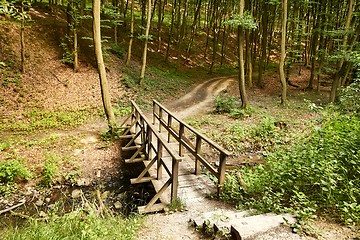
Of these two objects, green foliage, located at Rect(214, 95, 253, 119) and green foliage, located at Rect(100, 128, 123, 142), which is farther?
green foliage, located at Rect(214, 95, 253, 119)

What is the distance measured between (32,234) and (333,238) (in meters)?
4.05

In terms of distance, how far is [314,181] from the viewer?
449 cm

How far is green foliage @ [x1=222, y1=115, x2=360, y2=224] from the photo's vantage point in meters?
3.95

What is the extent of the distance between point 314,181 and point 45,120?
11750mm

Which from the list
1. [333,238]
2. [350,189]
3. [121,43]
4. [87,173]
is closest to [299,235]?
[333,238]

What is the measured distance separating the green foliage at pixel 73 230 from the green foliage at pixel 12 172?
14.8ft

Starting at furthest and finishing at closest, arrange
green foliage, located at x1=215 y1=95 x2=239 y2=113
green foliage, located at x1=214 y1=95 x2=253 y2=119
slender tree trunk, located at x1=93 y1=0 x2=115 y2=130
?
green foliage, located at x1=215 y1=95 x2=239 y2=113 < green foliage, located at x1=214 y1=95 x2=253 y2=119 < slender tree trunk, located at x1=93 y1=0 x2=115 y2=130

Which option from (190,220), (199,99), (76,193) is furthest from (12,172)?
(199,99)

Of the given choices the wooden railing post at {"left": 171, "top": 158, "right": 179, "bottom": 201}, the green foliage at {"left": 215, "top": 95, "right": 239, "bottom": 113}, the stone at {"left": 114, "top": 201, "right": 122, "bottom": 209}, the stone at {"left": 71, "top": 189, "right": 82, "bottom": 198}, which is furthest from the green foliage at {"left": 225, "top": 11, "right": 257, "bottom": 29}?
the stone at {"left": 71, "top": 189, "right": 82, "bottom": 198}

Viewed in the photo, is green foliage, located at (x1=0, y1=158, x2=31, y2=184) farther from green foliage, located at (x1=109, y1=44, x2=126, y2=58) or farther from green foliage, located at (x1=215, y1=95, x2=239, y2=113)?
green foliage, located at (x1=109, y1=44, x2=126, y2=58)

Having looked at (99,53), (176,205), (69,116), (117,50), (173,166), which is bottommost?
(69,116)

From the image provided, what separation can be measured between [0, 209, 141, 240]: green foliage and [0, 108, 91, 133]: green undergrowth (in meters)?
8.52

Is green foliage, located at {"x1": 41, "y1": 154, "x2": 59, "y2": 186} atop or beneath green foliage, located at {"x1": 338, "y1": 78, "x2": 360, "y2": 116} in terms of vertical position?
beneath

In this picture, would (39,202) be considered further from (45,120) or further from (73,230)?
(45,120)
